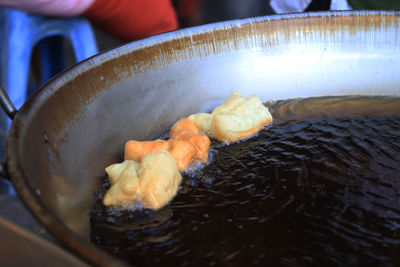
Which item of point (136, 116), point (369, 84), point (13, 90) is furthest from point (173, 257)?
point (13, 90)

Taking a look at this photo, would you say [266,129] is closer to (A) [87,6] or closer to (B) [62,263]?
(B) [62,263]

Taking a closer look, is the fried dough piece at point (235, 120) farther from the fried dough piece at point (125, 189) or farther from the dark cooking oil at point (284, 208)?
the fried dough piece at point (125, 189)

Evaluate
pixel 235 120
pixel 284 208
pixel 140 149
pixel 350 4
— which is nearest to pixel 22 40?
pixel 140 149

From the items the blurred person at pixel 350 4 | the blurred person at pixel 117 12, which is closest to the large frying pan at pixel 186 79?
the blurred person at pixel 117 12

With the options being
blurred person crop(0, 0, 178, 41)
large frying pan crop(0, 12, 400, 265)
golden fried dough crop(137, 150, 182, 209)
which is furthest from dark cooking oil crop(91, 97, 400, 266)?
blurred person crop(0, 0, 178, 41)

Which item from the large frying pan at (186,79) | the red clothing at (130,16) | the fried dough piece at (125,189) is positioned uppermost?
the red clothing at (130,16)

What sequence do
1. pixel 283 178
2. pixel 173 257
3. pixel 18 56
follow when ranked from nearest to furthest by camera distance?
pixel 173 257, pixel 283 178, pixel 18 56
